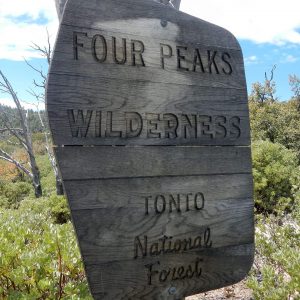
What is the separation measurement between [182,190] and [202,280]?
0.47 meters

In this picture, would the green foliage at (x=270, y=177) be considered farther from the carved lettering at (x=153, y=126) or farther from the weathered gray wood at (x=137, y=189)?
the carved lettering at (x=153, y=126)

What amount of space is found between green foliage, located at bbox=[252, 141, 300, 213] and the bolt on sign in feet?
21.6

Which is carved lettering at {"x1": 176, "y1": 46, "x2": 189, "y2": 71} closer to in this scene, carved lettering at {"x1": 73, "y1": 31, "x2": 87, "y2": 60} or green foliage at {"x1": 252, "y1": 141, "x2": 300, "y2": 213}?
carved lettering at {"x1": 73, "y1": 31, "x2": 87, "y2": 60}

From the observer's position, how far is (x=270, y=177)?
348 inches

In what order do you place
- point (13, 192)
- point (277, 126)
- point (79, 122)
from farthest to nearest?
point (13, 192)
point (277, 126)
point (79, 122)

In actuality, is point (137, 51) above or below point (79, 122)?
above

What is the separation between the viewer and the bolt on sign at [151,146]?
171 centimetres

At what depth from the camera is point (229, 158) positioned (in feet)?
6.85

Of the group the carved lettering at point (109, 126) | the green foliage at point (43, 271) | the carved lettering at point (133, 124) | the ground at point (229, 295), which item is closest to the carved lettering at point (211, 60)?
the carved lettering at point (133, 124)

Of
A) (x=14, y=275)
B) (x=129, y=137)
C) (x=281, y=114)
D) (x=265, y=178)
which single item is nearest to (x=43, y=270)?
(x=14, y=275)

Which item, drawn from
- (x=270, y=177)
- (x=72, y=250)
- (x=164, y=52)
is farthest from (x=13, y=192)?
(x=164, y=52)

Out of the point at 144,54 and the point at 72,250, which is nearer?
the point at 144,54

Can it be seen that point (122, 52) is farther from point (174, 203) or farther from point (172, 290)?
point (172, 290)

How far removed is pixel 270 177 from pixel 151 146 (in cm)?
747
